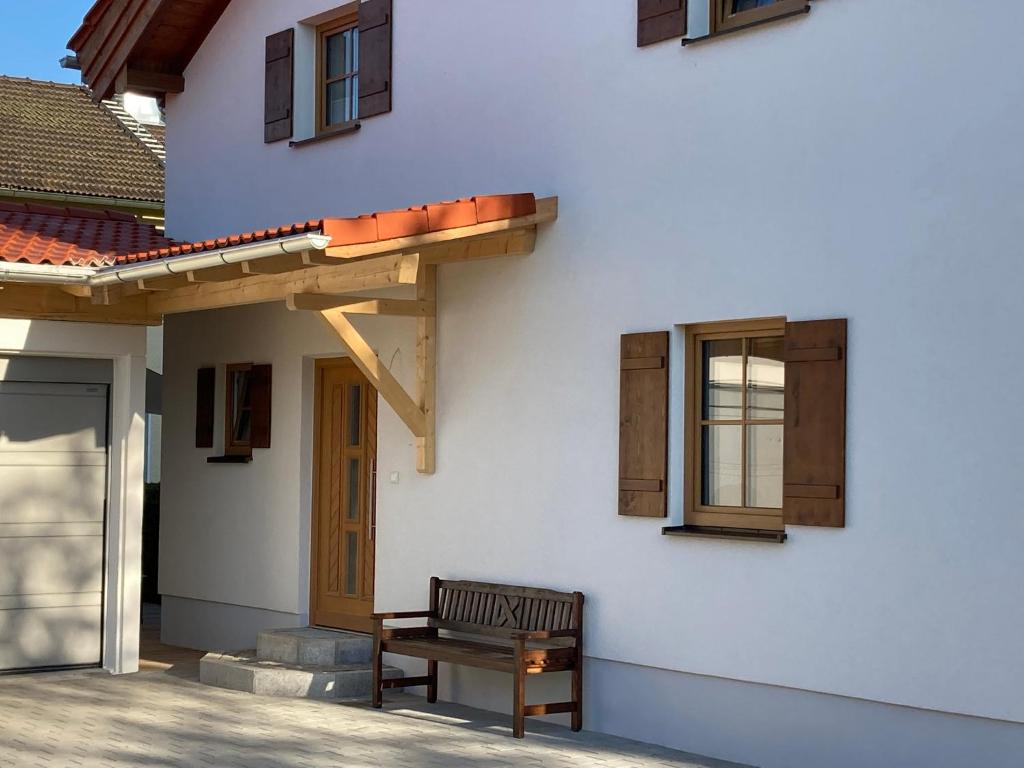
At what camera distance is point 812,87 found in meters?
7.77

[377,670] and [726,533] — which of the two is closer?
[726,533]

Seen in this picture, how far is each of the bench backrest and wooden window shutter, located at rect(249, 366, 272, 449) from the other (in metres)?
2.96

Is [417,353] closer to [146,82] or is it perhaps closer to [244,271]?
[244,271]

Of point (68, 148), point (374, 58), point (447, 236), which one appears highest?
point (68, 148)

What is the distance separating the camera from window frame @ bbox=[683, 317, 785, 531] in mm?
8186

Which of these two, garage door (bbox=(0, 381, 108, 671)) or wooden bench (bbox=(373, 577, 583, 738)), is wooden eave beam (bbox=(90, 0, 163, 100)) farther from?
wooden bench (bbox=(373, 577, 583, 738))

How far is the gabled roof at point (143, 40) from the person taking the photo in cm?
1299

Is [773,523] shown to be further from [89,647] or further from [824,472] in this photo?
[89,647]

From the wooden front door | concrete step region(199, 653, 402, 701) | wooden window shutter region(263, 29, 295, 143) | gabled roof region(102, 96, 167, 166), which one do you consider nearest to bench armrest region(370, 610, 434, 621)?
concrete step region(199, 653, 402, 701)

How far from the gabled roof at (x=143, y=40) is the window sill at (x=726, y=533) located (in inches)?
282

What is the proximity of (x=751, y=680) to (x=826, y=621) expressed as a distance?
0.62 metres

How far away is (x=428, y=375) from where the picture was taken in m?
10.2

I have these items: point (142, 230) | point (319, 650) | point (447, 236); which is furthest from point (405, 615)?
point (142, 230)

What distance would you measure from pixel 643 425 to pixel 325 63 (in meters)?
5.18
